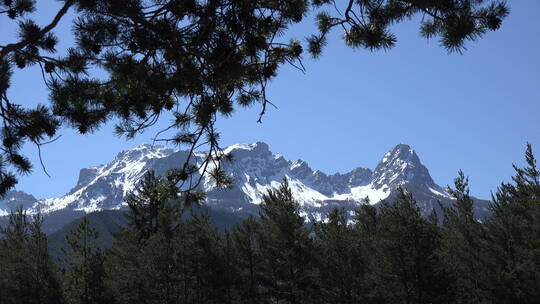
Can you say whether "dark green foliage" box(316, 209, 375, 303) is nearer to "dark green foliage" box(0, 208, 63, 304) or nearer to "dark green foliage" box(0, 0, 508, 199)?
"dark green foliage" box(0, 208, 63, 304)

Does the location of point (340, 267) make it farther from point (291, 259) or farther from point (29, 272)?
point (29, 272)

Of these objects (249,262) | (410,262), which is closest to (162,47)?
(410,262)

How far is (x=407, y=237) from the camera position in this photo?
68.6 feet

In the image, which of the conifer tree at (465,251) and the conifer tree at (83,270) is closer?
the conifer tree at (465,251)

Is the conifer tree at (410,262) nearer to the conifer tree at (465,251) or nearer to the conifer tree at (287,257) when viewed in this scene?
the conifer tree at (465,251)

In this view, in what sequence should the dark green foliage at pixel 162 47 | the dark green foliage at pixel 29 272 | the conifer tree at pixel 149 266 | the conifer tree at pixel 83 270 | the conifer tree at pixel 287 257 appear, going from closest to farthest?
the dark green foliage at pixel 162 47 → the dark green foliage at pixel 29 272 → the conifer tree at pixel 149 266 → the conifer tree at pixel 83 270 → the conifer tree at pixel 287 257

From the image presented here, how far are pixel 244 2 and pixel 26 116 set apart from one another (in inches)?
89.7

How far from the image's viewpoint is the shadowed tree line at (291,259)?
2048cm

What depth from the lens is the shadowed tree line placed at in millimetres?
20484

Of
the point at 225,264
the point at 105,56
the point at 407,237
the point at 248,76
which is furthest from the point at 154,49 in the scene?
the point at 225,264

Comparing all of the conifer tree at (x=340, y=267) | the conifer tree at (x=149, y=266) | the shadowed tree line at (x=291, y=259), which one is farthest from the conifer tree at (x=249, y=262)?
the conifer tree at (x=149, y=266)

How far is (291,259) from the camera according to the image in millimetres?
24375

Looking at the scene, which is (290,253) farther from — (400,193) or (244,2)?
(244,2)

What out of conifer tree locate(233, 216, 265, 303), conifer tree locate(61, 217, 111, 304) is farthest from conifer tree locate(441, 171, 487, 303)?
conifer tree locate(61, 217, 111, 304)
